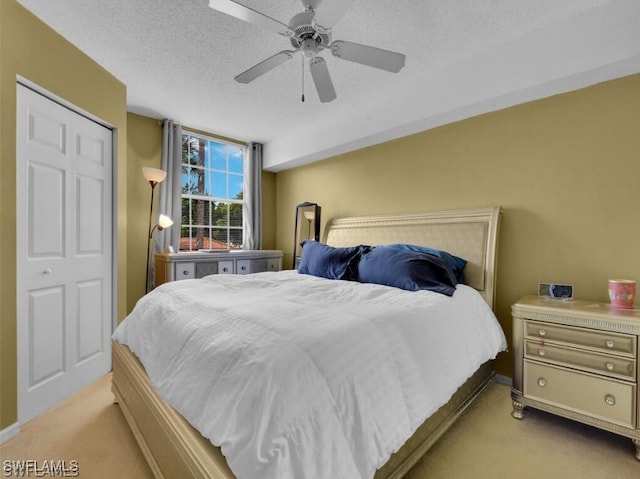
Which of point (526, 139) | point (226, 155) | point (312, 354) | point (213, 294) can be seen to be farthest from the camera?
point (226, 155)

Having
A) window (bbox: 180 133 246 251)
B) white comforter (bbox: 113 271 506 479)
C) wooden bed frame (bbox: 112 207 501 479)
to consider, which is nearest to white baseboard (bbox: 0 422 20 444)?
wooden bed frame (bbox: 112 207 501 479)

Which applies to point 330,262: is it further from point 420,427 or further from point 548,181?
point 548,181

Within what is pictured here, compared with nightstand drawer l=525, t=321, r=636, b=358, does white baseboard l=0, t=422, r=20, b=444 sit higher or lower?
lower

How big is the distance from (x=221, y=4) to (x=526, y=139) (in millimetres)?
2386

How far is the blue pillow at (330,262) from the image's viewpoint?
260cm

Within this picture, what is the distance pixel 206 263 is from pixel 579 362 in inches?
137

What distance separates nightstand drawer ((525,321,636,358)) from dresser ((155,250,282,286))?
10.1 feet

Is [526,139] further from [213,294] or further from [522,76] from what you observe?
[213,294]

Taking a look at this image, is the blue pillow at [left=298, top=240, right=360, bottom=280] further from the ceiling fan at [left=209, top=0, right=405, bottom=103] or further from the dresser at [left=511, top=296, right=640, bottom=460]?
the ceiling fan at [left=209, top=0, right=405, bottom=103]

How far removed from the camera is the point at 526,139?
2.42 meters

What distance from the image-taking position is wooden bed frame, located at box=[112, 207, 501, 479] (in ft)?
3.68

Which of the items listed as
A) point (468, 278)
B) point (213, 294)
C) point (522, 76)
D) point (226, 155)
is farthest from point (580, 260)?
point (226, 155)

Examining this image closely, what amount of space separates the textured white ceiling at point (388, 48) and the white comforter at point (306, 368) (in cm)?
181

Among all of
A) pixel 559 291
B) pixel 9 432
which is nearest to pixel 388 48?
pixel 559 291
